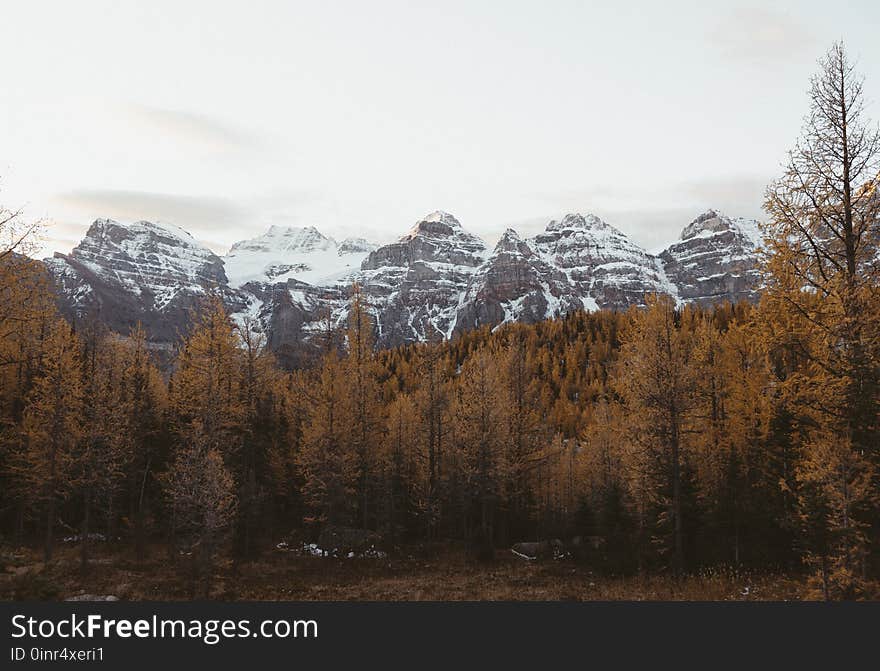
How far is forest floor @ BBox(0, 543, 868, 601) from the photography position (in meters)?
19.3

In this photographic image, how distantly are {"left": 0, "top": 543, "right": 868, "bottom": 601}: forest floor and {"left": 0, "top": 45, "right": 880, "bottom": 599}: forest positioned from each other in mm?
913

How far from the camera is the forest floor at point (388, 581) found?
1927 cm

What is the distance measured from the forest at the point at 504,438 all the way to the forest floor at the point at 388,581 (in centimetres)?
91

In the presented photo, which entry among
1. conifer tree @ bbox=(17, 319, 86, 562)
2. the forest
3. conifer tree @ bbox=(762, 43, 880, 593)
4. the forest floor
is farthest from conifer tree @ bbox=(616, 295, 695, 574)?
conifer tree @ bbox=(17, 319, 86, 562)

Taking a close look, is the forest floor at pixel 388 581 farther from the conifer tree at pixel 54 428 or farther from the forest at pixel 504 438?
the conifer tree at pixel 54 428

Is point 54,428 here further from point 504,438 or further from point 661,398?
point 661,398

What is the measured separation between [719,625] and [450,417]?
2943 cm

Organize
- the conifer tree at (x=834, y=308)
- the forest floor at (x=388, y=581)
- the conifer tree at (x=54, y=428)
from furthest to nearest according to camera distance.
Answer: the conifer tree at (x=54, y=428)
the forest floor at (x=388, y=581)
the conifer tree at (x=834, y=308)

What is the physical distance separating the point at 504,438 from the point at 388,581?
12.3 m

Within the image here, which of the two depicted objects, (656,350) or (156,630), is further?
(656,350)

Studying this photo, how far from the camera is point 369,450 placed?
36.8 metres

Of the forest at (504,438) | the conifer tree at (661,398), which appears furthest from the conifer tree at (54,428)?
the conifer tree at (661,398)

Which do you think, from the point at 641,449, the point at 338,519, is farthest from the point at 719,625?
the point at 338,519

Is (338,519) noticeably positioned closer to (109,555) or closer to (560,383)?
(109,555)
